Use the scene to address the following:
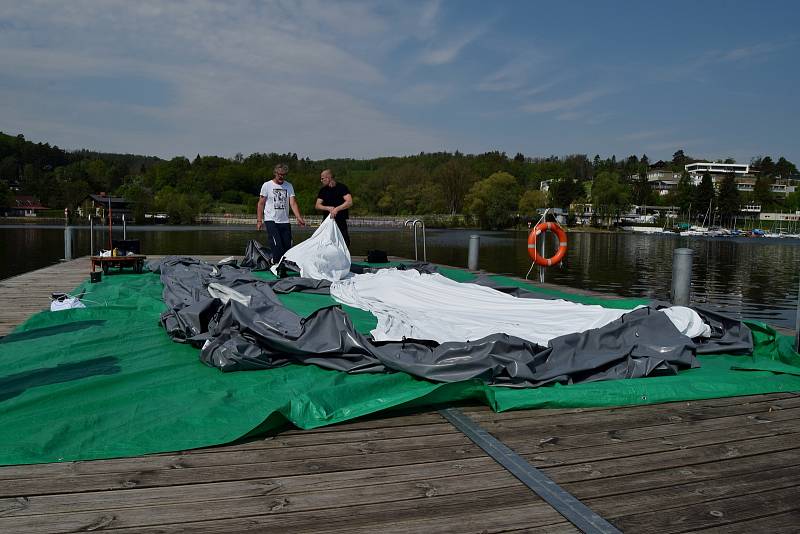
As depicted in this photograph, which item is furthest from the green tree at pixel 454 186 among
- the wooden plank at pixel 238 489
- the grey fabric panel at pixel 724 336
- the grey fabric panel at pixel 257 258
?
the wooden plank at pixel 238 489

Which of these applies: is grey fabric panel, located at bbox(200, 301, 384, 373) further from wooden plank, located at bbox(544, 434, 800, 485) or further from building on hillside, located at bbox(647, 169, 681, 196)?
building on hillside, located at bbox(647, 169, 681, 196)

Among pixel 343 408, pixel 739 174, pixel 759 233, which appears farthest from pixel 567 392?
pixel 739 174

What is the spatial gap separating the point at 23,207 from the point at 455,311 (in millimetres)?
105629

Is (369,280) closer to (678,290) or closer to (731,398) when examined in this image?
(678,290)

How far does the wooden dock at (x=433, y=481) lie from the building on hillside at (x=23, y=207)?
340 feet

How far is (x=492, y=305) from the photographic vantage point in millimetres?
5074

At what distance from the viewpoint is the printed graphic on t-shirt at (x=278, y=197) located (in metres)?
8.66

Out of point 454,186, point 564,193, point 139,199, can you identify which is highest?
point 454,186

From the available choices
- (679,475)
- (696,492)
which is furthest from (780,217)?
(696,492)

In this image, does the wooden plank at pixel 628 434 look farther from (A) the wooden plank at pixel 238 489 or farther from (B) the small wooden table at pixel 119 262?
(B) the small wooden table at pixel 119 262

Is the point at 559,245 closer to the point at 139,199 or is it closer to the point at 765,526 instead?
the point at 765,526

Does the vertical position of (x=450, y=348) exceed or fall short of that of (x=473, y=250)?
it falls short

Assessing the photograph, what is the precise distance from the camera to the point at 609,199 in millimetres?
92250

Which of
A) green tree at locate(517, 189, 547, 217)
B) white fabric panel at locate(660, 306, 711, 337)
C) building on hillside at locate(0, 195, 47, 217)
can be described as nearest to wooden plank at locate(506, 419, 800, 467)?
white fabric panel at locate(660, 306, 711, 337)
